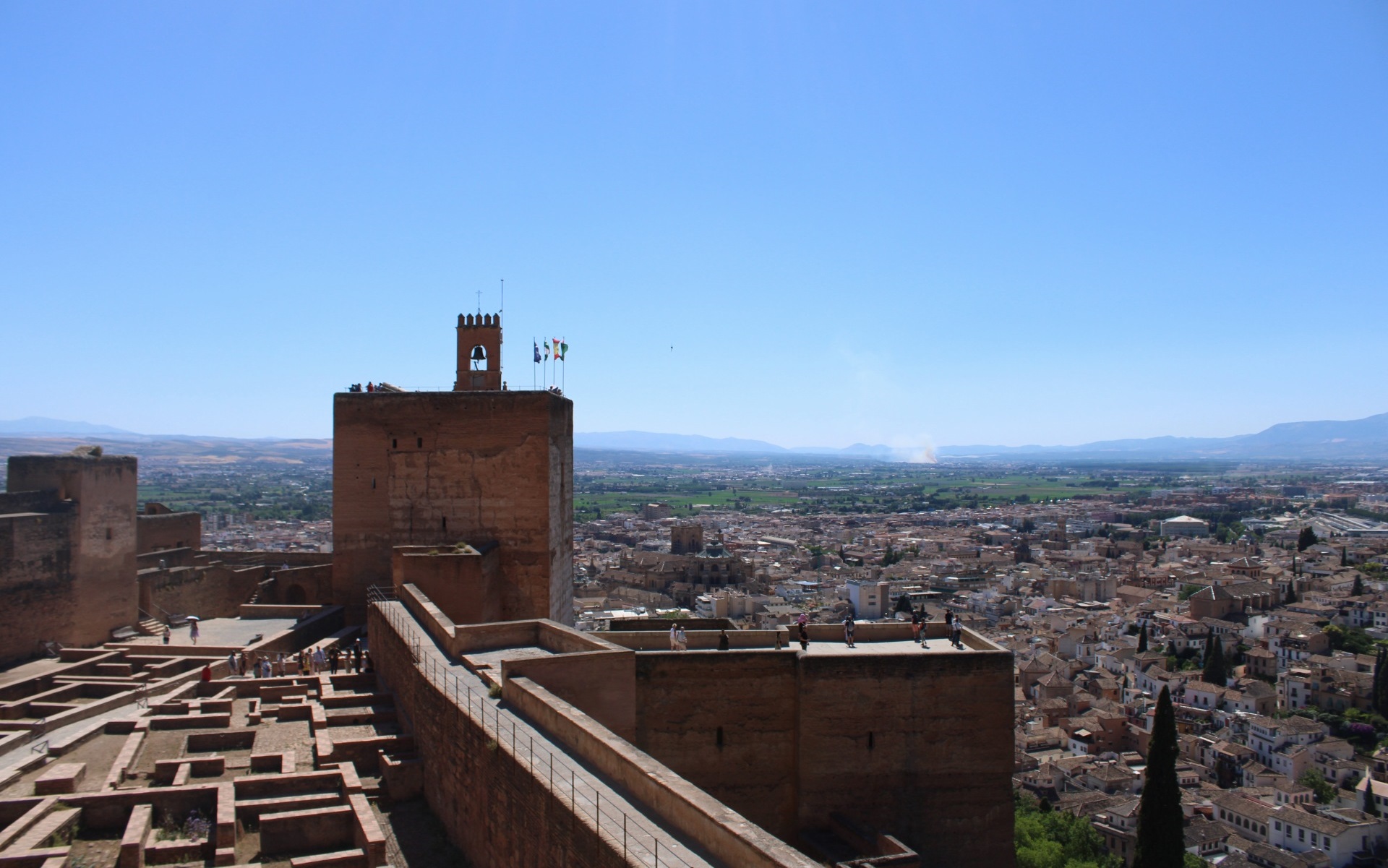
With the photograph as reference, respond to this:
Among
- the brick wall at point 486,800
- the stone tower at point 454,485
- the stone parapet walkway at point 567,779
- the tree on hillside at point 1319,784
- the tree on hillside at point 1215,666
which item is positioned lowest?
the tree on hillside at point 1319,784

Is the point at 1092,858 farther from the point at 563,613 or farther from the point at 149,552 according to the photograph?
the point at 149,552

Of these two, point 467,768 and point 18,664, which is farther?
point 18,664

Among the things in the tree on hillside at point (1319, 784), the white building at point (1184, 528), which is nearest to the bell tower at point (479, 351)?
the tree on hillside at point (1319, 784)

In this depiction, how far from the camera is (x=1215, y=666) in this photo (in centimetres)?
6266

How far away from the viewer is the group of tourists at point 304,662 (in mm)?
14234

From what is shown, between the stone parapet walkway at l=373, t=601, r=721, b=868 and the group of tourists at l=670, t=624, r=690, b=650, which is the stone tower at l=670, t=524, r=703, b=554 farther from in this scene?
the stone parapet walkway at l=373, t=601, r=721, b=868

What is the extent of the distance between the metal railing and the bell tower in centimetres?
869

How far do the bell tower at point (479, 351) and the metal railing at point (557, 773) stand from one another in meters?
8.69

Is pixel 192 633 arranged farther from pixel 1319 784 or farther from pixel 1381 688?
pixel 1381 688

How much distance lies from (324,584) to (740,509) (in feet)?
519

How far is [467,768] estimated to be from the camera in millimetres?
8141

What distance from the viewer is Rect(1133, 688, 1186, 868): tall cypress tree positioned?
83.6 ft

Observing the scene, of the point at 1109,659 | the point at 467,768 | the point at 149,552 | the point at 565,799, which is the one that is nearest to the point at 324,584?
the point at 149,552

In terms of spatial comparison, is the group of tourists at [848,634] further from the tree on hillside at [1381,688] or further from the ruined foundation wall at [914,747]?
the tree on hillside at [1381,688]
